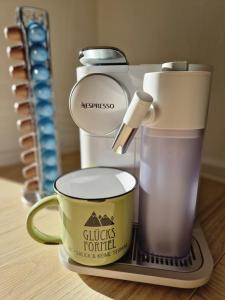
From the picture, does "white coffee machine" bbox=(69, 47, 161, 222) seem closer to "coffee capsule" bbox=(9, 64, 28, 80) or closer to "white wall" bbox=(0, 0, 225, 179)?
"coffee capsule" bbox=(9, 64, 28, 80)

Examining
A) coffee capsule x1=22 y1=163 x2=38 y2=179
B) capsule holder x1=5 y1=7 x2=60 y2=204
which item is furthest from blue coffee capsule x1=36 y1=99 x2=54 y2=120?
coffee capsule x1=22 y1=163 x2=38 y2=179

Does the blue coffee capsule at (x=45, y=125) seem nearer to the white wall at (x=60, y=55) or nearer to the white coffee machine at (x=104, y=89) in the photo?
the white coffee machine at (x=104, y=89)

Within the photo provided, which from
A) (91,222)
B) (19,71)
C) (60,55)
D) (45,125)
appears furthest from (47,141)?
(60,55)

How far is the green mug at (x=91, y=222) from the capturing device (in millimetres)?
277

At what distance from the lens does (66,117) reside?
0.80 m

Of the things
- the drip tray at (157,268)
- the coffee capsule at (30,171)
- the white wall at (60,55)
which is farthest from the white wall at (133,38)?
the drip tray at (157,268)

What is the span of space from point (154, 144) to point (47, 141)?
27 centimetres

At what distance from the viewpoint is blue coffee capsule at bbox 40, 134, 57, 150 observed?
1.59 ft

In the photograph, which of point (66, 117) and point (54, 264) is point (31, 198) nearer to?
point (54, 264)

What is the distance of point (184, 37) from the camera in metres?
0.58

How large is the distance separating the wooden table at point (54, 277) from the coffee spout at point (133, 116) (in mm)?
162

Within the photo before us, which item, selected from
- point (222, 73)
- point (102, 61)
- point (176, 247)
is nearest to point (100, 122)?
point (102, 61)

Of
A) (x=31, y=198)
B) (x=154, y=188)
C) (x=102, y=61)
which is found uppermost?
(x=102, y=61)

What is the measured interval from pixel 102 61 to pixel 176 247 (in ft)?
0.84
